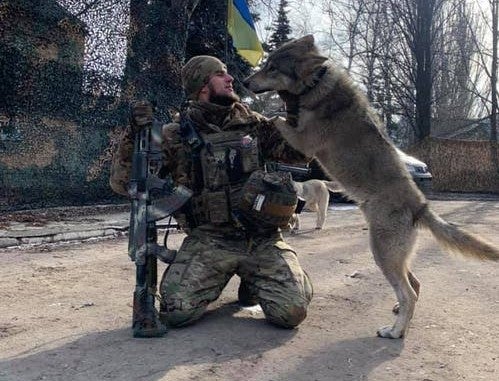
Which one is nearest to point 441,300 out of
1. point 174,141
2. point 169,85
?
point 174,141

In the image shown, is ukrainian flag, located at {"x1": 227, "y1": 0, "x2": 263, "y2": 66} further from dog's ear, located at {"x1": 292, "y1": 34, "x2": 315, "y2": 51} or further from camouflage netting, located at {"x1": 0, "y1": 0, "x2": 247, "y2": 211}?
dog's ear, located at {"x1": 292, "y1": 34, "x2": 315, "y2": 51}

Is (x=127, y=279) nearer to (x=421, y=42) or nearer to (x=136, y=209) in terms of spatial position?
(x=136, y=209)

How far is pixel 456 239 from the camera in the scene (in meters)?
3.80

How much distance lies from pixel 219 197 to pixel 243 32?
8.06m

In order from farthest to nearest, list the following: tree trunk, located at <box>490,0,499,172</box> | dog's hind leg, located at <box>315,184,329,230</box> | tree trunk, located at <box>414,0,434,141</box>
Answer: tree trunk, located at <box>490,0,499,172</box>
tree trunk, located at <box>414,0,434,141</box>
dog's hind leg, located at <box>315,184,329,230</box>

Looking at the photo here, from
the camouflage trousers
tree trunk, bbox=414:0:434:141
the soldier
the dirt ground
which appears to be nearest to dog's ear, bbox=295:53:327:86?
the soldier

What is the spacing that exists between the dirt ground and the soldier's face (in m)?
1.64

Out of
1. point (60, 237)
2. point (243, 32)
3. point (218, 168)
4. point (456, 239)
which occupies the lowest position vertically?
point (60, 237)

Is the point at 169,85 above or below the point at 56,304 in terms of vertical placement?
A: above

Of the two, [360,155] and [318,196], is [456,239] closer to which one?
[360,155]

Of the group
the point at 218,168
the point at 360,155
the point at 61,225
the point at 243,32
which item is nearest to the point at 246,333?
the point at 218,168

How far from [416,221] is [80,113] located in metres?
7.03

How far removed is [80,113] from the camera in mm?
9320

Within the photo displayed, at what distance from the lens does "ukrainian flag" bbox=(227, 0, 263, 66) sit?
36.7 feet
